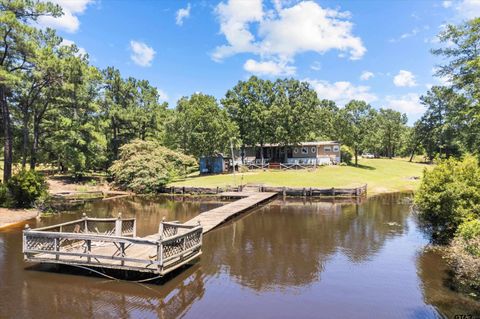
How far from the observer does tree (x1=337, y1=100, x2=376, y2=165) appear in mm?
59188

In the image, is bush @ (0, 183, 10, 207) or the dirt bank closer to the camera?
the dirt bank

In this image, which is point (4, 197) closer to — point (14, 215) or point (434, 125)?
point (14, 215)

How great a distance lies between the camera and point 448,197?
610 inches

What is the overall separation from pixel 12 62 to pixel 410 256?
31576 millimetres

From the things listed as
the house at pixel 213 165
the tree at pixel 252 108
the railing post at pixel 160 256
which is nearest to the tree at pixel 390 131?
the tree at pixel 252 108

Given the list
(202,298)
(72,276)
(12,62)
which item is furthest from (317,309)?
(12,62)

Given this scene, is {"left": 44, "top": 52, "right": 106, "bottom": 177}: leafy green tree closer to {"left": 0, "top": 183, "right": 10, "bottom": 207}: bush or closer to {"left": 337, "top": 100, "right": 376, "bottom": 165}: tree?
{"left": 0, "top": 183, "right": 10, "bottom": 207}: bush

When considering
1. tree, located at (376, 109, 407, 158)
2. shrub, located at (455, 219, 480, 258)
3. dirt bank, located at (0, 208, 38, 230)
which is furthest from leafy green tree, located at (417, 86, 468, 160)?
dirt bank, located at (0, 208, 38, 230)

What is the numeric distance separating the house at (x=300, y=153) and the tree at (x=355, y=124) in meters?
3.64

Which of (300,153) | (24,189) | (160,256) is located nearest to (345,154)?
(300,153)

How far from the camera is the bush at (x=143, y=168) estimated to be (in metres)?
39.9

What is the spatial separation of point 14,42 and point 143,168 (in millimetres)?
18891

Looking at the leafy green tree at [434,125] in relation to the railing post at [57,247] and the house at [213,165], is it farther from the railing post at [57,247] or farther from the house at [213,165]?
the railing post at [57,247]

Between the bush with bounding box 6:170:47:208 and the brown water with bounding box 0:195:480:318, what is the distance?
6.23m
